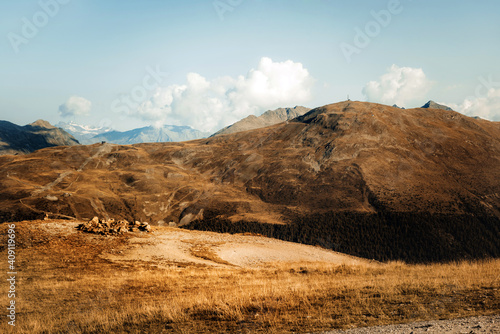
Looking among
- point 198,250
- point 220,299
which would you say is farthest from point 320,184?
point 220,299

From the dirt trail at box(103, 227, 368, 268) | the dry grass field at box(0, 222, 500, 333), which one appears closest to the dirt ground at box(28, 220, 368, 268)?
the dirt trail at box(103, 227, 368, 268)

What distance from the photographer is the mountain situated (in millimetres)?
50938

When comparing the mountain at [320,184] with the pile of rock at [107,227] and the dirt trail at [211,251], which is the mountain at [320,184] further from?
the pile of rock at [107,227]

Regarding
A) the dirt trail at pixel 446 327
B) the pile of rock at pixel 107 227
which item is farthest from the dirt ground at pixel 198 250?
the dirt trail at pixel 446 327

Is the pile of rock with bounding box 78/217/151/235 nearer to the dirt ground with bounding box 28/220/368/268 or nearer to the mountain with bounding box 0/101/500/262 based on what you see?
the dirt ground with bounding box 28/220/368/268

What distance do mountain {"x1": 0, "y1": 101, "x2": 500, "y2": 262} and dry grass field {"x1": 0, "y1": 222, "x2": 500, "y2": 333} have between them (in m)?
34.2

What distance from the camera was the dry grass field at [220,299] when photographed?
978cm

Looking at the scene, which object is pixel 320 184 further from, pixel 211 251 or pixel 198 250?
pixel 198 250

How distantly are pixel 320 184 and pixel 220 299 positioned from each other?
185 feet

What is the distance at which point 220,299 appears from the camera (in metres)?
12.2

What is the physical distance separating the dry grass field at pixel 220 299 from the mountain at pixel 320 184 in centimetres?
3423

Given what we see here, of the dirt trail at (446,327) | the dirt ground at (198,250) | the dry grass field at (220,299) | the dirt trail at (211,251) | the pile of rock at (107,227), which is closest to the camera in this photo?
the dirt trail at (446,327)

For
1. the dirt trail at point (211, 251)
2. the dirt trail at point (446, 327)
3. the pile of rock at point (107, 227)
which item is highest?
the dirt trail at point (446, 327)

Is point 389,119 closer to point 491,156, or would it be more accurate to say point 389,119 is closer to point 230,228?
point 491,156
